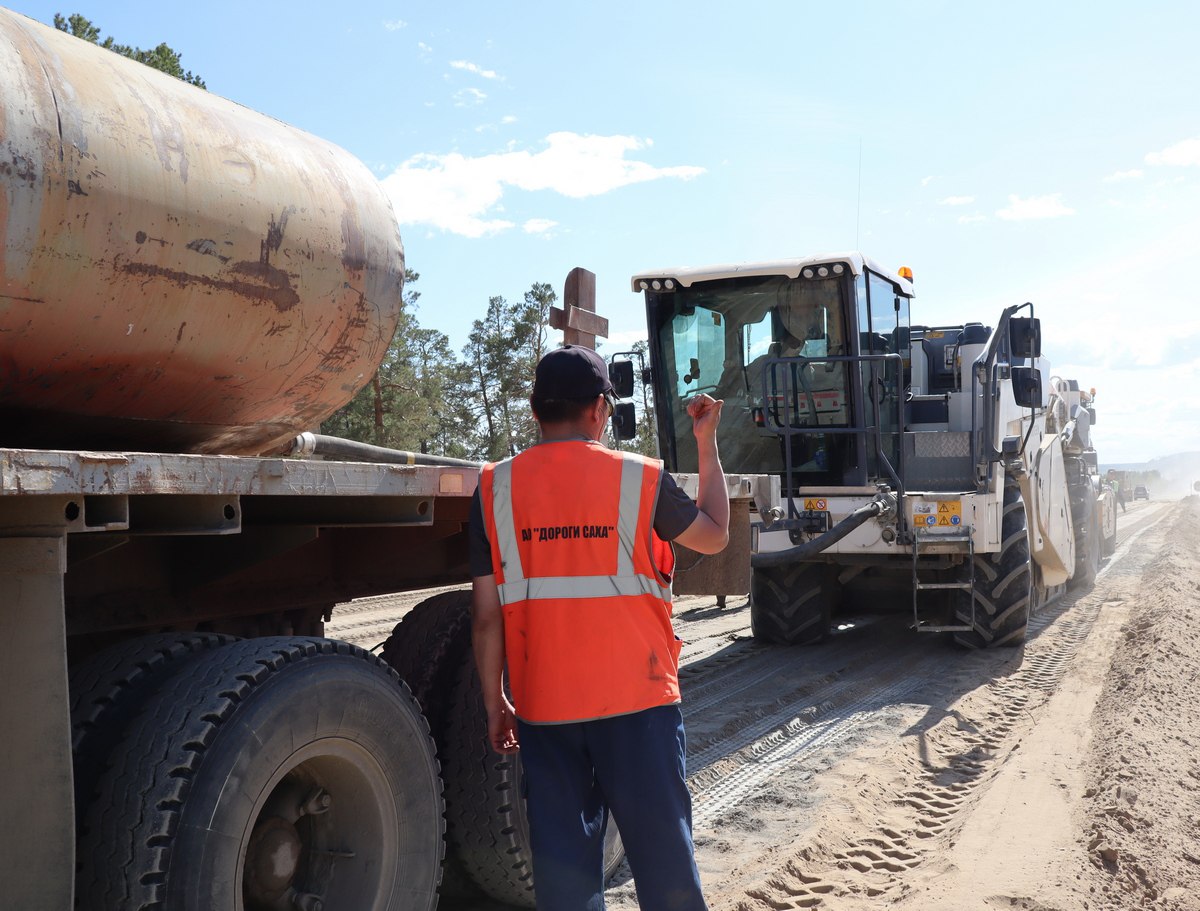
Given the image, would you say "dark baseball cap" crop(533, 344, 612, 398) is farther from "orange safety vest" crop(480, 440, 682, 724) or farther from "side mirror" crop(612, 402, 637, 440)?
"side mirror" crop(612, 402, 637, 440)

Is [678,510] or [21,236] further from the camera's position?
[678,510]

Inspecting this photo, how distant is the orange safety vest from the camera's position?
8.89ft

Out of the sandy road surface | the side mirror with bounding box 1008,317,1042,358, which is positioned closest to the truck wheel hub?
the sandy road surface

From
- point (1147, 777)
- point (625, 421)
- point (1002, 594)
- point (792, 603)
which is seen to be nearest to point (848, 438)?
point (792, 603)

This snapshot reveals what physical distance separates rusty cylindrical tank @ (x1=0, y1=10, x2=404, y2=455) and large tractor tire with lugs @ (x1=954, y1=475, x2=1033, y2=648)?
736 cm

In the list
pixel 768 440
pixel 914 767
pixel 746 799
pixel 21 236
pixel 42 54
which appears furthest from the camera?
pixel 768 440

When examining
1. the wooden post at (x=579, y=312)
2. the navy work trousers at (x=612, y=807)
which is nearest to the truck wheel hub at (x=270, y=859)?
the navy work trousers at (x=612, y=807)

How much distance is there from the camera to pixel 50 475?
2062 mm

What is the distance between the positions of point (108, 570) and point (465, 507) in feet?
4.09

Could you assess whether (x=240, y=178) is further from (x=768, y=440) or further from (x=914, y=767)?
(x=768, y=440)

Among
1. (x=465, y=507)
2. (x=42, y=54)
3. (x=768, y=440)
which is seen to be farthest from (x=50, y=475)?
(x=768, y=440)

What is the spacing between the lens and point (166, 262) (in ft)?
9.51

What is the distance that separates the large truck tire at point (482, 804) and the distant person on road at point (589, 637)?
0.99 m

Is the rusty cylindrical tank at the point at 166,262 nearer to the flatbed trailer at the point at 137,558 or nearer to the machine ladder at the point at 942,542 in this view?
the flatbed trailer at the point at 137,558
